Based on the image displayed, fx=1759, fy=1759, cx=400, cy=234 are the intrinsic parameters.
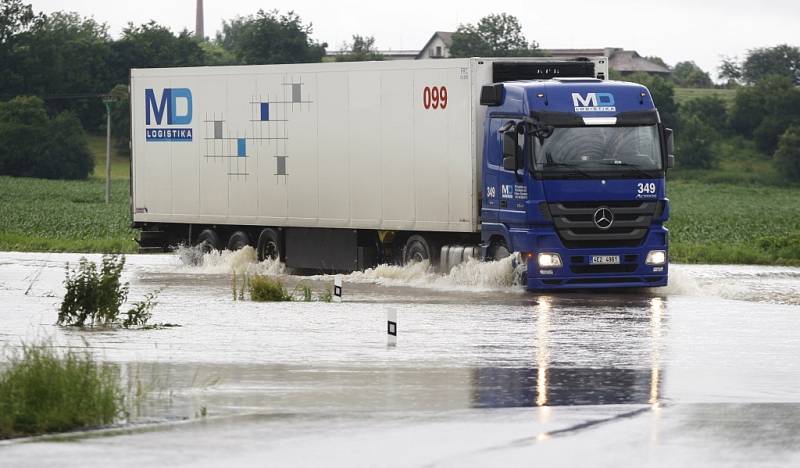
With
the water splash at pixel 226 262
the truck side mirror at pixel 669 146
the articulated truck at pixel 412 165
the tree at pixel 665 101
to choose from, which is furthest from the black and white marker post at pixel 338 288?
the tree at pixel 665 101

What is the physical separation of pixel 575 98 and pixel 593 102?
0.28m

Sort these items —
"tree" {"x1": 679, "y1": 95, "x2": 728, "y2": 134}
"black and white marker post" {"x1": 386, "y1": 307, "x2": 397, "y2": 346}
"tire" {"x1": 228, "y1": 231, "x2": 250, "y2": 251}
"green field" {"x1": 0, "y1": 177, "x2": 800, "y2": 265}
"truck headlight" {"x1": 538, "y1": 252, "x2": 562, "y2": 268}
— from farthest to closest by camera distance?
"tree" {"x1": 679, "y1": 95, "x2": 728, "y2": 134} < "green field" {"x1": 0, "y1": 177, "x2": 800, "y2": 265} < "tire" {"x1": 228, "y1": 231, "x2": 250, "y2": 251} < "truck headlight" {"x1": 538, "y1": 252, "x2": 562, "y2": 268} < "black and white marker post" {"x1": 386, "y1": 307, "x2": 397, "y2": 346}

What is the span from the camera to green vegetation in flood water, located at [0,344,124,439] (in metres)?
12.6

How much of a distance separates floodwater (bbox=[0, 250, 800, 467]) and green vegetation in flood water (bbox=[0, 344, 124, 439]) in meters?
0.30

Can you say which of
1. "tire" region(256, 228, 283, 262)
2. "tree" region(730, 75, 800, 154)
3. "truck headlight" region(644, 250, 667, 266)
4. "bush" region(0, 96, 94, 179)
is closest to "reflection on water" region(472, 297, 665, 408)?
Answer: "truck headlight" region(644, 250, 667, 266)

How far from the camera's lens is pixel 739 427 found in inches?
493

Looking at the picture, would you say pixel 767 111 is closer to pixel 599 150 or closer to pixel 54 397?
pixel 599 150

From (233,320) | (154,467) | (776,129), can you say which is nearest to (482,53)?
(776,129)

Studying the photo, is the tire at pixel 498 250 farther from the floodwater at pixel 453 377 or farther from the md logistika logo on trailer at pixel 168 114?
the md logistika logo on trailer at pixel 168 114

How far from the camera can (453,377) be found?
15547 millimetres

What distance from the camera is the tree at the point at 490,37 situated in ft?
553

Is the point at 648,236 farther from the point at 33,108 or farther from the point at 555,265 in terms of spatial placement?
the point at 33,108

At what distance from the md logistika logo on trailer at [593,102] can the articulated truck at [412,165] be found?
3 centimetres

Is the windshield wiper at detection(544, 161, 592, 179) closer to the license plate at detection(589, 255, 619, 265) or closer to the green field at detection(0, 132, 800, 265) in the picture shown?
the license plate at detection(589, 255, 619, 265)
